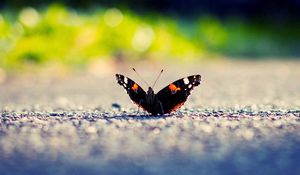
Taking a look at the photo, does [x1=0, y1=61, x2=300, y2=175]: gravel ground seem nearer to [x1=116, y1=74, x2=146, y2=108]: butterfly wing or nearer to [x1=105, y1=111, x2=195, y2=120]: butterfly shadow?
[x1=105, y1=111, x2=195, y2=120]: butterfly shadow

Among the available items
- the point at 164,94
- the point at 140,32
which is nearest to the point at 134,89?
the point at 164,94

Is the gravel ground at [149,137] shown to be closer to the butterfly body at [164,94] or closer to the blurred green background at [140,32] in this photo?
the butterfly body at [164,94]

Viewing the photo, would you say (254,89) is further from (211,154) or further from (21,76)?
(211,154)

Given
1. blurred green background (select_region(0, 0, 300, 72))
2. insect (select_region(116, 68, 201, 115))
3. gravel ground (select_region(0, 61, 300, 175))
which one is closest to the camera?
gravel ground (select_region(0, 61, 300, 175))

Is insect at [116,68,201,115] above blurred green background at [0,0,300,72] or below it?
below

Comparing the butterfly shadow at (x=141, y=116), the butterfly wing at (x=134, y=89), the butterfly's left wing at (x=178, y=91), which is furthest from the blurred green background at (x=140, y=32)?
the butterfly's left wing at (x=178, y=91)

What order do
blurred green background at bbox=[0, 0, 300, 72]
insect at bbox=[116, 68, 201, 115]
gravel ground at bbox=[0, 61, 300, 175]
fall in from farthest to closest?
1. blurred green background at bbox=[0, 0, 300, 72]
2. insect at bbox=[116, 68, 201, 115]
3. gravel ground at bbox=[0, 61, 300, 175]

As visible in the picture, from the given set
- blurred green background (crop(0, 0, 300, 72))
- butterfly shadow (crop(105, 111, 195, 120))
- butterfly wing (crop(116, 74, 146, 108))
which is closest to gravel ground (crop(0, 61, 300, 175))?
butterfly shadow (crop(105, 111, 195, 120))

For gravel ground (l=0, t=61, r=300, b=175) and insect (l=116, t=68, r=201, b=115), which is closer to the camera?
gravel ground (l=0, t=61, r=300, b=175)
